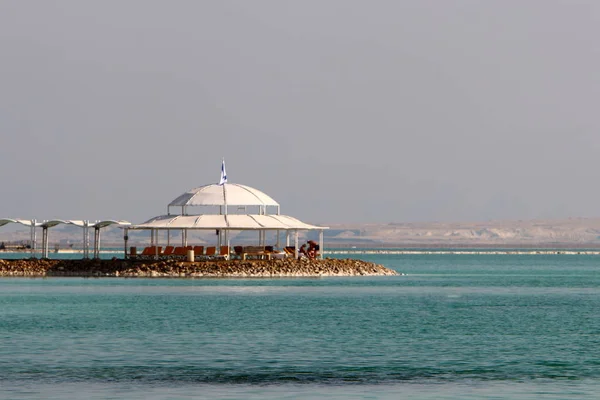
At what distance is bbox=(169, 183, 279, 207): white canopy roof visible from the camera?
258 feet

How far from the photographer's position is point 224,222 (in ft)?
250

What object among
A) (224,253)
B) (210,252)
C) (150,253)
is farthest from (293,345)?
(150,253)

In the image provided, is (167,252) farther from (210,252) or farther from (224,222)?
(224,222)

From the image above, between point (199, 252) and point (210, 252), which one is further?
point (199, 252)

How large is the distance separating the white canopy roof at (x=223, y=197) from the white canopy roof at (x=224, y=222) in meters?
0.88

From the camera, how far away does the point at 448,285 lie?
253ft

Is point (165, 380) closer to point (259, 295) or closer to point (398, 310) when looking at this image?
point (398, 310)

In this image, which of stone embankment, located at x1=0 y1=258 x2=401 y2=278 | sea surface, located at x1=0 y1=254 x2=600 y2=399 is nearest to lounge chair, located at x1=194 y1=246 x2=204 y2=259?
stone embankment, located at x1=0 y1=258 x2=401 y2=278

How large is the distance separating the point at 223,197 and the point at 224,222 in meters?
3.19

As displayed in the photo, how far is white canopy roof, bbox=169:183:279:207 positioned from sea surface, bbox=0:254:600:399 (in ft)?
52.9

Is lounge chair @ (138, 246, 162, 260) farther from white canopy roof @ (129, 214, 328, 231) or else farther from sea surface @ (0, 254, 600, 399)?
sea surface @ (0, 254, 600, 399)

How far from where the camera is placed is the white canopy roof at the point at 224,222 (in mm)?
75250

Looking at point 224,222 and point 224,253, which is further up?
point 224,222

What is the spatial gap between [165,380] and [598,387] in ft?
29.7
